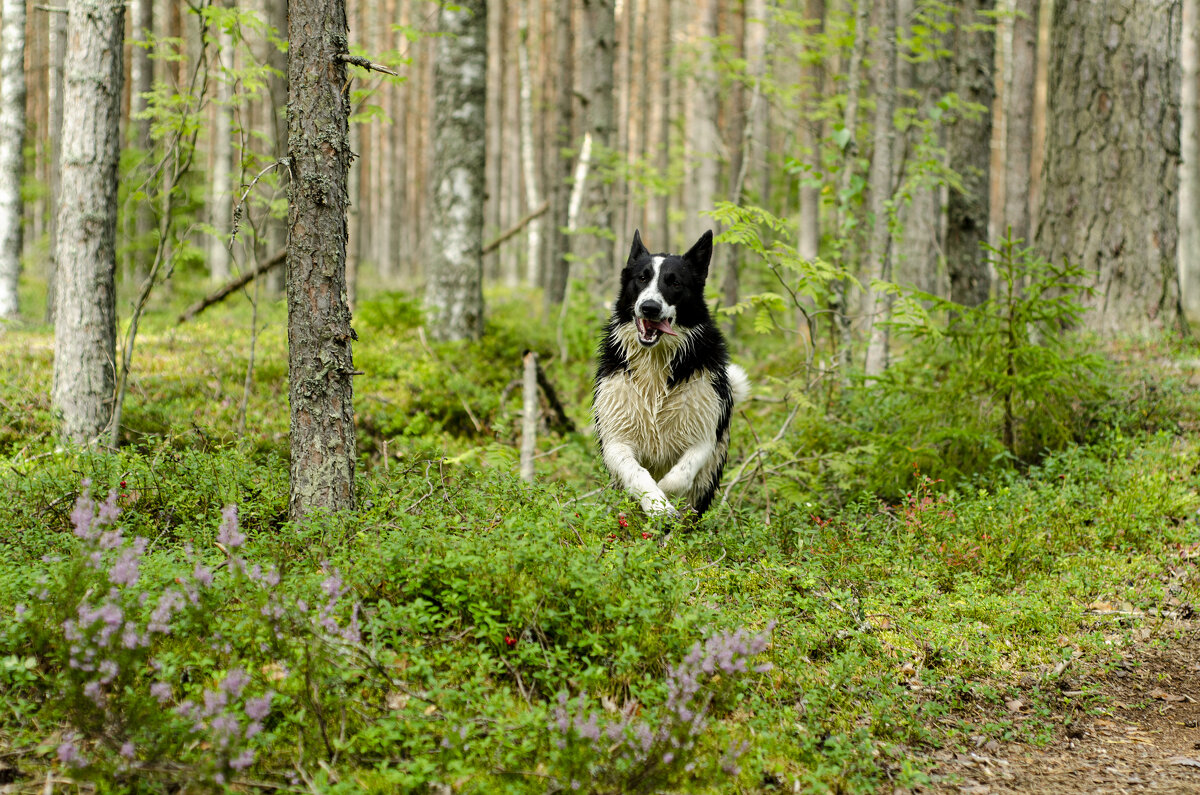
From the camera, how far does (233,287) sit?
10.0 meters

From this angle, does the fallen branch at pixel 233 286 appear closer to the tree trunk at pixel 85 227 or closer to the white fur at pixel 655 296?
the tree trunk at pixel 85 227

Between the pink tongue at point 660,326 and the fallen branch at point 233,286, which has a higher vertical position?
the fallen branch at point 233,286

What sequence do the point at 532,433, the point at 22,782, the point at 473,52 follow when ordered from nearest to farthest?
the point at 22,782 → the point at 532,433 → the point at 473,52

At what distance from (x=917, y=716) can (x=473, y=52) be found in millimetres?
10230

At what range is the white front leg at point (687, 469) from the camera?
6.09 metres

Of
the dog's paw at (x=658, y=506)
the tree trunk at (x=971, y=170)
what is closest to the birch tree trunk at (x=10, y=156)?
the dog's paw at (x=658, y=506)

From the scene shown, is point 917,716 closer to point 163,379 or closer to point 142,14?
point 163,379

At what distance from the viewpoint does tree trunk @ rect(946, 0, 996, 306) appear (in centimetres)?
1270

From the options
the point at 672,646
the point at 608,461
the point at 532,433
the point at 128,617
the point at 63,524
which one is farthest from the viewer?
the point at 532,433

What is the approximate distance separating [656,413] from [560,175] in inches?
526

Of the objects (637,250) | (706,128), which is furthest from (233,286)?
(706,128)

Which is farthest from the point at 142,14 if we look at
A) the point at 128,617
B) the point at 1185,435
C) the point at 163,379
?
the point at 1185,435

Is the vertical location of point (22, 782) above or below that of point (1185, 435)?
below

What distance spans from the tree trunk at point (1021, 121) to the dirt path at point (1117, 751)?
641 inches
